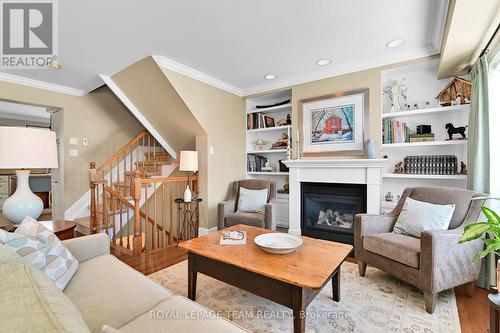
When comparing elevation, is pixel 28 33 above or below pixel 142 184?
above

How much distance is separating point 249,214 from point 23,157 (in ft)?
7.70

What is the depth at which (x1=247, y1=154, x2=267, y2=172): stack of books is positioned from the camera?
13.8ft

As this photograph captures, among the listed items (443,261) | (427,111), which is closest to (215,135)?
(427,111)

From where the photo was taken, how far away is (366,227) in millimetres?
2234

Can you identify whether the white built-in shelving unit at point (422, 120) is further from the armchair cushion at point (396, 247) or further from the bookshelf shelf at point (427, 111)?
the armchair cushion at point (396, 247)

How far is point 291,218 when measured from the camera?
3.52 meters

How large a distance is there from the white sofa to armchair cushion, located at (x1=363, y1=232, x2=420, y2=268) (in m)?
1.56

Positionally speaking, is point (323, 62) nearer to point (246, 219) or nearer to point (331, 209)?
point (331, 209)

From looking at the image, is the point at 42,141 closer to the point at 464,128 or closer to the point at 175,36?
the point at 175,36

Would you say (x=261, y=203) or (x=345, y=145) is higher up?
(x=345, y=145)

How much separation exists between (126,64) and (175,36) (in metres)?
1.02

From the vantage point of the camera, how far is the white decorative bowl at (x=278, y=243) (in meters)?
1.60

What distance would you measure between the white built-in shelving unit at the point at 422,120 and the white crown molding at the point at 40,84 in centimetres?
477

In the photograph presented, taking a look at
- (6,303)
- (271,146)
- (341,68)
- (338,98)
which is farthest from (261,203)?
(6,303)
